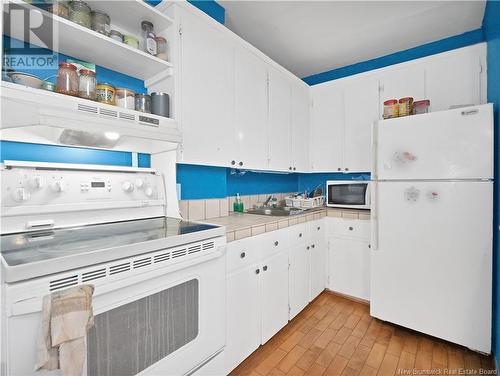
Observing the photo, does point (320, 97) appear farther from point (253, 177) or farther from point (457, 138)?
point (457, 138)

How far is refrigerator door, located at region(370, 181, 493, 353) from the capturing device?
1.66 meters

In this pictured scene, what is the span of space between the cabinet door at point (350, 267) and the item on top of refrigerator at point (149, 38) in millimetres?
2326

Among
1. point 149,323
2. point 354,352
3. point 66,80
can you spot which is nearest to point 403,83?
point 354,352

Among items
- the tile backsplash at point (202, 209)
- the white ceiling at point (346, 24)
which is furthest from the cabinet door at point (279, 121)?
the tile backsplash at point (202, 209)

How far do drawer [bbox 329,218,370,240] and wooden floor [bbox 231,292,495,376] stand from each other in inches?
29.8

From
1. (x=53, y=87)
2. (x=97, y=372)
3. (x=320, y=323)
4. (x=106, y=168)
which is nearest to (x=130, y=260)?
(x=97, y=372)

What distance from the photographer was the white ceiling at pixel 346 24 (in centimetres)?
205

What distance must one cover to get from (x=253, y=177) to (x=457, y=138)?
178 centimetres

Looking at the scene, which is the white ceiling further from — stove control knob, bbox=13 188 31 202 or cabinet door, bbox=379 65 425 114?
stove control knob, bbox=13 188 31 202

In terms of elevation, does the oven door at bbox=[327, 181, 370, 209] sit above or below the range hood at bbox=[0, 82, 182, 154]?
below

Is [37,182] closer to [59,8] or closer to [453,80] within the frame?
[59,8]

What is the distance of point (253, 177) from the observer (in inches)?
108

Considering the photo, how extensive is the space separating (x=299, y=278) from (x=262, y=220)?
74 cm
